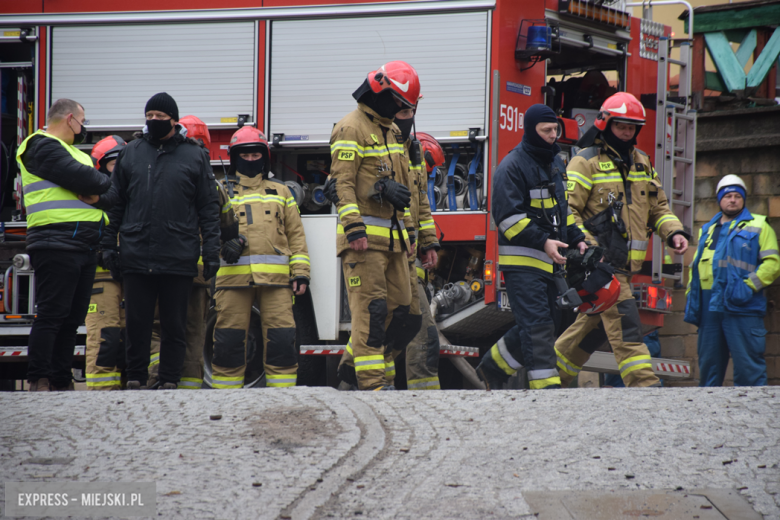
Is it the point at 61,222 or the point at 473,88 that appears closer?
the point at 61,222

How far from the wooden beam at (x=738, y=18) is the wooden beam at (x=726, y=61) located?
10cm

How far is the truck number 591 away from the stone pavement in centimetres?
298

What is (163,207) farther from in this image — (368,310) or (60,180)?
(368,310)

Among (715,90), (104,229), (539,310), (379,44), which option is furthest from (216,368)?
(715,90)

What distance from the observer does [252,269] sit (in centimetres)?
547

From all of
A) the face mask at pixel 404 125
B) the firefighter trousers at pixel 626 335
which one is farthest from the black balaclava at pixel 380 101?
the firefighter trousers at pixel 626 335

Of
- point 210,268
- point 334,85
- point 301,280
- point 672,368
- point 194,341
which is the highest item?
point 334,85

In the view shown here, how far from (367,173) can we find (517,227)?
0.91 m

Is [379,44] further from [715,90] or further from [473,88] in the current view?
[715,90]

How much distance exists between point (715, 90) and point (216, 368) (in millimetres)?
7471

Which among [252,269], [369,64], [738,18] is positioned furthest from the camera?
[738,18]

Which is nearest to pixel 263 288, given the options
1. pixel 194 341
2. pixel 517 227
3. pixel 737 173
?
pixel 194 341

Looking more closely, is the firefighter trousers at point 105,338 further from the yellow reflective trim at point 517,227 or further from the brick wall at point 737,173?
the brick wall at point 737,173

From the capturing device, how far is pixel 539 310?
15.4 feet
